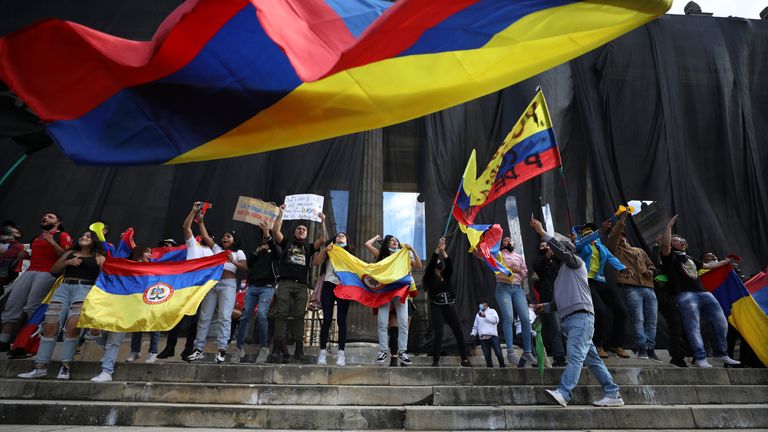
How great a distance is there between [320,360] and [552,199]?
6.38 meters

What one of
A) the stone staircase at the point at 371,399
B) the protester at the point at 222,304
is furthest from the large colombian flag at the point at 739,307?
the protester at the point at 222,304

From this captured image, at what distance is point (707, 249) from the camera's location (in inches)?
357

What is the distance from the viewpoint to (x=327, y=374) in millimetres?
4762

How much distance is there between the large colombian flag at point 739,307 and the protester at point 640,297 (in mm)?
904

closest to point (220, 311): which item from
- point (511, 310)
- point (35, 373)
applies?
point (35, 373)

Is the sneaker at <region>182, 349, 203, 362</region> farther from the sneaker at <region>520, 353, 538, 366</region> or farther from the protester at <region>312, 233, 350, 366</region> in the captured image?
the sneaker at <region>520, 353, 538, 366</region>

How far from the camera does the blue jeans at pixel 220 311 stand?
5.46 meters

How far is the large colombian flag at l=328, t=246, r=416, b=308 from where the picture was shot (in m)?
6.03

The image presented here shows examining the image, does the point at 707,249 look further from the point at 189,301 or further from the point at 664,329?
the point at 189,301

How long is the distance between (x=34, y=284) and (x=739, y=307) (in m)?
9.43

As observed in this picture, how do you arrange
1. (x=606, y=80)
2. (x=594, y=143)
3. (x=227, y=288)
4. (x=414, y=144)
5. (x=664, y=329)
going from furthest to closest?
(x=414, y=144) < (x=606, y=80) < (x=594, y=143) < (x=664, y=329) < (x=227, y=288)

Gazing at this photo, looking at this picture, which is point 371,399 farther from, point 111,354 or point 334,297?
point 111,354

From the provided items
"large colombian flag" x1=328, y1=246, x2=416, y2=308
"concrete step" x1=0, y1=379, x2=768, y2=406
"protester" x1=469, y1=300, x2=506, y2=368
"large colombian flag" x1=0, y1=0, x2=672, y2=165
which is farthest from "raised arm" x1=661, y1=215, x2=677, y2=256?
"large colombian flag" x1=0, y1=0, x2=672, y2=165

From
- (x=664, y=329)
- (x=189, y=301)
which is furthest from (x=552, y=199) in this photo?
(x=189, y=301)
